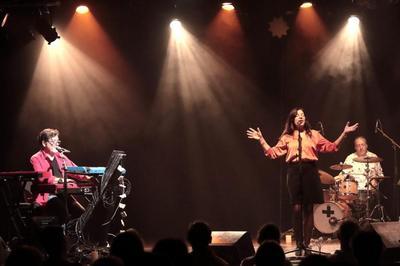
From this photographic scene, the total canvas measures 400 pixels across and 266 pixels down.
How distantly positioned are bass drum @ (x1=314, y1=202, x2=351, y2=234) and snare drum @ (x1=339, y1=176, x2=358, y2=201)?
0.31 m

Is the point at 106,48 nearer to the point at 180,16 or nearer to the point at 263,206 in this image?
the point at 180,16

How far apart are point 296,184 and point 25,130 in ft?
18.6

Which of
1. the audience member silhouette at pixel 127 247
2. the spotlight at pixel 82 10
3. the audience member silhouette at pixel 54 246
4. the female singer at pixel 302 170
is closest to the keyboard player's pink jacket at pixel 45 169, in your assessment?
the spotlight at pixel 82 10

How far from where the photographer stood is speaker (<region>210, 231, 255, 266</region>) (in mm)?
6180

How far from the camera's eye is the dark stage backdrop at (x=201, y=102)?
40.8 feet

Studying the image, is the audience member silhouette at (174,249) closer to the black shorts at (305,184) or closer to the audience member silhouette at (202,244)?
the audience member silhouette at (202,244)

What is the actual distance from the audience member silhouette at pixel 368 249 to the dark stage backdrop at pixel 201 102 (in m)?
8.39

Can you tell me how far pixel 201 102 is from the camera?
41.9 ft

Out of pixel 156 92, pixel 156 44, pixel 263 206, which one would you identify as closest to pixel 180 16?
pixel 156 44

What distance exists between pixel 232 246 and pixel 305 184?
3157 mm

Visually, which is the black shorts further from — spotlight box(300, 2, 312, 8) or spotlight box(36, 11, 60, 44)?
spotlight box(36, 11, 60, 44)

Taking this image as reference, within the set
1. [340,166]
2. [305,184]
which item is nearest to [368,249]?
[305,184]

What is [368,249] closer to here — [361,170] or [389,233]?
[389,233]

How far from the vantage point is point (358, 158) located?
12047 millimetres
